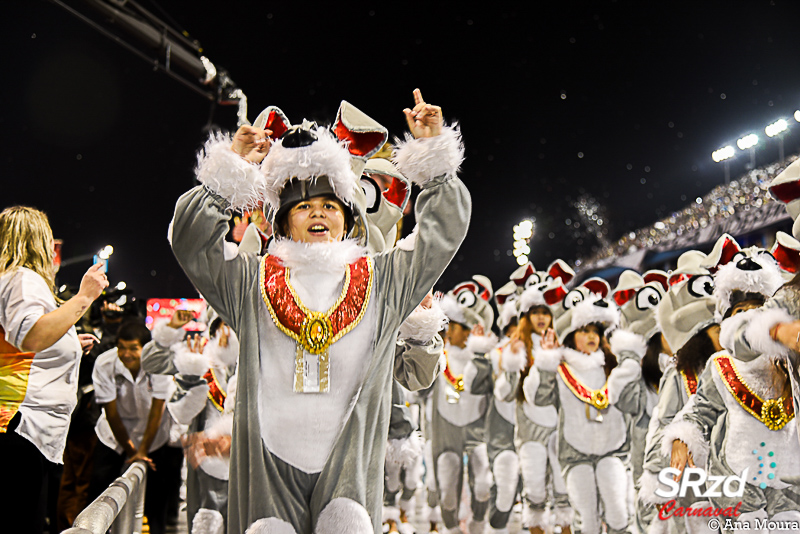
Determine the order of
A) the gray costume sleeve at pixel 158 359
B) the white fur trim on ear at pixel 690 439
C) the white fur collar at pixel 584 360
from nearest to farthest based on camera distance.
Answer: the white fur trim on ear at pixel 690 439, the gray costume sleeve at pixel 158 359, the white fur collar at pixel 584 360

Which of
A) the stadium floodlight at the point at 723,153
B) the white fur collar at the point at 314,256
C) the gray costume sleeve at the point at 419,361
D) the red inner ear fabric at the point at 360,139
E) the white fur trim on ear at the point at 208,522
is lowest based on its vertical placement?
the white fur trim on ear at the point at 208,522

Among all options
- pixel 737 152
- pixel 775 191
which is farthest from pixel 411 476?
pixel 737 152

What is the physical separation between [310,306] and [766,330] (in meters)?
1.98

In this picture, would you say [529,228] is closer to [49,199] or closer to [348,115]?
[49,199]

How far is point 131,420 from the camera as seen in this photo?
5547mm

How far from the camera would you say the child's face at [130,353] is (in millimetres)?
5496

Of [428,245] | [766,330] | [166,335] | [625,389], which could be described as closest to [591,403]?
[625,389]

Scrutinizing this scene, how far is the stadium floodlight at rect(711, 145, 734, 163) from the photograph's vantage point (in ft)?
56.4

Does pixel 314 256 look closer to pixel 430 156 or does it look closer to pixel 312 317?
pixel 312 317

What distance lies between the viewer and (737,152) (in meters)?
17.2

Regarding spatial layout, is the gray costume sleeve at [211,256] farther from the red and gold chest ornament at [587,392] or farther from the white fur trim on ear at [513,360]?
the white fur trim on ear at [513,360]

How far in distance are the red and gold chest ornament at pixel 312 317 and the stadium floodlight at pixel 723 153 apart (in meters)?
17.0

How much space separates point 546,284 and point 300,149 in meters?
6.22

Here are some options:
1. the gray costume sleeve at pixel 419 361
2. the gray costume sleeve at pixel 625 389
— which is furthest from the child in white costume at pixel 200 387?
the gray costume sleeve at pixel 625 389
